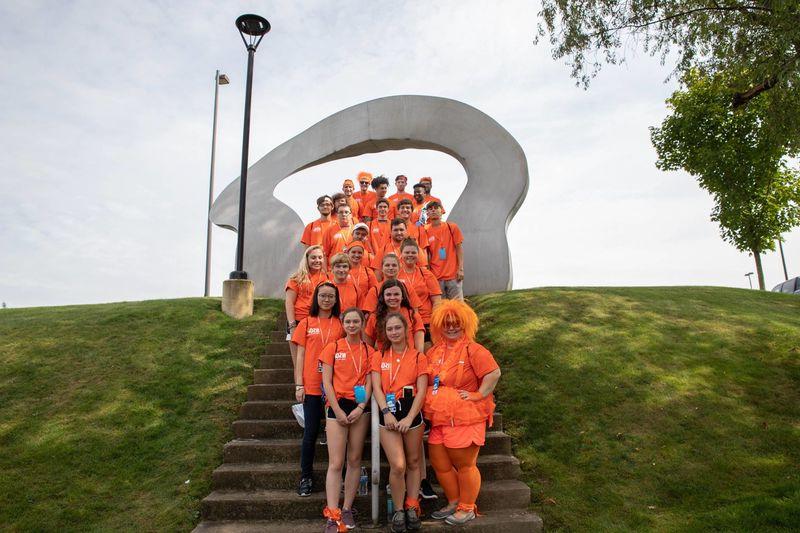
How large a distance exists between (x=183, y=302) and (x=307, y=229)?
10.5 ft

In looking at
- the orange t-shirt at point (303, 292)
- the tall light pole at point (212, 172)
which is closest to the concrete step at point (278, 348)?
the orange t-shirt at point (303, 292)

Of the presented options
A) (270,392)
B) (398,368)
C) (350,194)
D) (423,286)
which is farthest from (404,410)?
(350,194)

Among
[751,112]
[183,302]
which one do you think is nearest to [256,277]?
[183,302]

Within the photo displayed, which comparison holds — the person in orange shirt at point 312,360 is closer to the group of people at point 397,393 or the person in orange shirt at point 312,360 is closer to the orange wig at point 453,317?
the group of people at point 397,393

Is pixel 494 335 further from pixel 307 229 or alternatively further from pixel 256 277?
pixel 256 277

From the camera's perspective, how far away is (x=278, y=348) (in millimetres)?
7371

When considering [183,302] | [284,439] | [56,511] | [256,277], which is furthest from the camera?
[256,277]

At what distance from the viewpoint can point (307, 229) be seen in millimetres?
7684

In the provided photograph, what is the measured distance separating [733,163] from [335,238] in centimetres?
1669

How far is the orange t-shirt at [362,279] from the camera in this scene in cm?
585

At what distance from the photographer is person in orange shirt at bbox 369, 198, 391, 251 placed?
7.32 meters

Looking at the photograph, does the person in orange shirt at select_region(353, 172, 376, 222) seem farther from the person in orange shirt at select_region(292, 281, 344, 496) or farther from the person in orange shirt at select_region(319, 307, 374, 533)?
the person in orange shirt at select_region(319, 307, 374, 533)

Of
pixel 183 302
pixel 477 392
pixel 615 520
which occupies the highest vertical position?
pixel 183 302

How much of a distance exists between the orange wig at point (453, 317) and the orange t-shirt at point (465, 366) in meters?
0.15
